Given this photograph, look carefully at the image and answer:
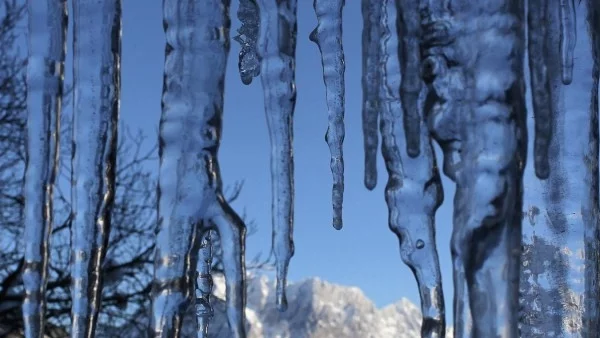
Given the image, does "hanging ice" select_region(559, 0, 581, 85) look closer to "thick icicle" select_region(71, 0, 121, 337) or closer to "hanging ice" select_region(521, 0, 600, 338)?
"hanging ice" select_region(521, 0, 600, 338)

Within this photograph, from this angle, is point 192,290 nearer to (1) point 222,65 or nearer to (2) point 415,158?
(1) point 222,65

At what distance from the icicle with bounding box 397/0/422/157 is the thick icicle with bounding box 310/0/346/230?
0.18 metres

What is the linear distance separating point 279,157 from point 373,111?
61cm

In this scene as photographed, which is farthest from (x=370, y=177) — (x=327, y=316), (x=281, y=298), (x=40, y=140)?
(x=327, y=316)

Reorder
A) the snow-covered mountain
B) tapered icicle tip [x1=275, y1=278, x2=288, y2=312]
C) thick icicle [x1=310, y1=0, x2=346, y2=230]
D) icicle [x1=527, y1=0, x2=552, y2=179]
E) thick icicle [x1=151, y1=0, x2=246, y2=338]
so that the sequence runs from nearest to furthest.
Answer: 1. thick icicle [x1=151, y1=0, x2=246, y2=338]
2. tapered icicle tip [x1=275, y1=278, x2=288, y2=312]
3. icicle [x1=527, y1=0, x2=552, y2=179]
4. thick icicle [x1=310, y1=0, x2=346, y2=230]
5. the snow-covered mountain

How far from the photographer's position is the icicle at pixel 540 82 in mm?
2152

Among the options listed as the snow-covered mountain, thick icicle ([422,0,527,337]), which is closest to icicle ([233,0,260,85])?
thick icicle ([422,0,527,337])

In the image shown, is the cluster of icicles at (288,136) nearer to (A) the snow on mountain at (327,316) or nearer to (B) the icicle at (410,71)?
(B) the icicle at (410,71)

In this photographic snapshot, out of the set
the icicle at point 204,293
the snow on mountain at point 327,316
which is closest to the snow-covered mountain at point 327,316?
the snow on mountain at point 327,316

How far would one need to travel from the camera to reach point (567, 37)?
2094 millimetres

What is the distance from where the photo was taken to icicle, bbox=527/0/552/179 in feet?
7.06

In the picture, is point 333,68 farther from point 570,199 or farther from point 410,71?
point 570,199

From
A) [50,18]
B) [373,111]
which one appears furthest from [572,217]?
[50,18]

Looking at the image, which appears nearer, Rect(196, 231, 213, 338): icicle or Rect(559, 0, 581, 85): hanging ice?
Rect(559, 0, 581, 85): hanging ice
